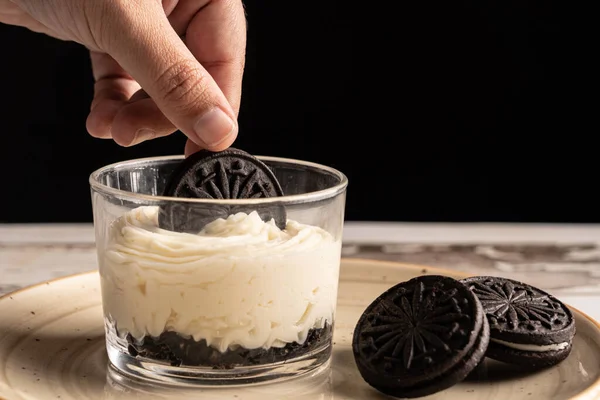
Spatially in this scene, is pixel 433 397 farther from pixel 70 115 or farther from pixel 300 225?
pixel 70 115

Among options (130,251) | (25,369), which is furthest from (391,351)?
(25,369)

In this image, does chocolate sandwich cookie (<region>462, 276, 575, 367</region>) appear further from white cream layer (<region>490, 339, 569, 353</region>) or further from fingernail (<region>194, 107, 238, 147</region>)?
fingernail (<region>194, 107, 238, 147</region>)

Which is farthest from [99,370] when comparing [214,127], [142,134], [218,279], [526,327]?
[526,327]

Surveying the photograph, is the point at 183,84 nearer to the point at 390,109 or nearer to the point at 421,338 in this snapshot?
the point at 421,338

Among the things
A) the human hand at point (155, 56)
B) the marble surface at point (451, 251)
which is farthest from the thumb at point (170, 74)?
the marble surface at point (451, 251)

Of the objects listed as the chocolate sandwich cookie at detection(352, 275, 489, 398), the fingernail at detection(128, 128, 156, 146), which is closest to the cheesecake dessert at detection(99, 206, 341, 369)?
the chocolate sandwich cookie at detection(352, 275, 489, 398)

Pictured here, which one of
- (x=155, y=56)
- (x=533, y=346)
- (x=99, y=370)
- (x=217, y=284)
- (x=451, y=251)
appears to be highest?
(x=155, y=56)
